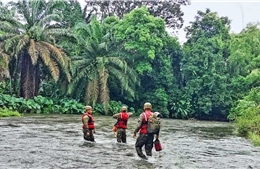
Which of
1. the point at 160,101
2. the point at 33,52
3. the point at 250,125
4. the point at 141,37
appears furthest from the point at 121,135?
the point at 160,101

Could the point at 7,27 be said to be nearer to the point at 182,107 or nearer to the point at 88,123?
the point at 182,107

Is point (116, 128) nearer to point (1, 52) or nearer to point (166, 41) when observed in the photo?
point (1, 52)

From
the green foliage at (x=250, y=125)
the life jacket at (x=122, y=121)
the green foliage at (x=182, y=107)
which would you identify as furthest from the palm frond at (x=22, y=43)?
the life jacket at (x=122, y=121)

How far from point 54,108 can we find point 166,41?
12142 mm

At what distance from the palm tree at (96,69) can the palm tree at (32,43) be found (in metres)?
1.92

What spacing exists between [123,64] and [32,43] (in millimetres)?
7367

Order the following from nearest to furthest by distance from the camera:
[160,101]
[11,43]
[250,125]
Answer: [250,125] → [11,43] → [160,101]

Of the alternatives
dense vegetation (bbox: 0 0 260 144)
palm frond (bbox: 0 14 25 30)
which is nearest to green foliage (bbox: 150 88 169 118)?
dense vegetation (bbox: 0 0 260 144)

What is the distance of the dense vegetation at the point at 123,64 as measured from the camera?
31391 mm

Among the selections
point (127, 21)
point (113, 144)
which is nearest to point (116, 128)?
point (113, 144)

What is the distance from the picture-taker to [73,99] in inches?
1335

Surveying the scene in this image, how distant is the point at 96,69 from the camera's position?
33.9 meters

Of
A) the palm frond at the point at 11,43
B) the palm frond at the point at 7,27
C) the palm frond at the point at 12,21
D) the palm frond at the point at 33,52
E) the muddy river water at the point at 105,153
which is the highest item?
the palm frond at the point at 12,21

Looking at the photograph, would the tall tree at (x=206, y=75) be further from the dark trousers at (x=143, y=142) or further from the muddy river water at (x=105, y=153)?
the dark trousers at (x=143, y=142)
